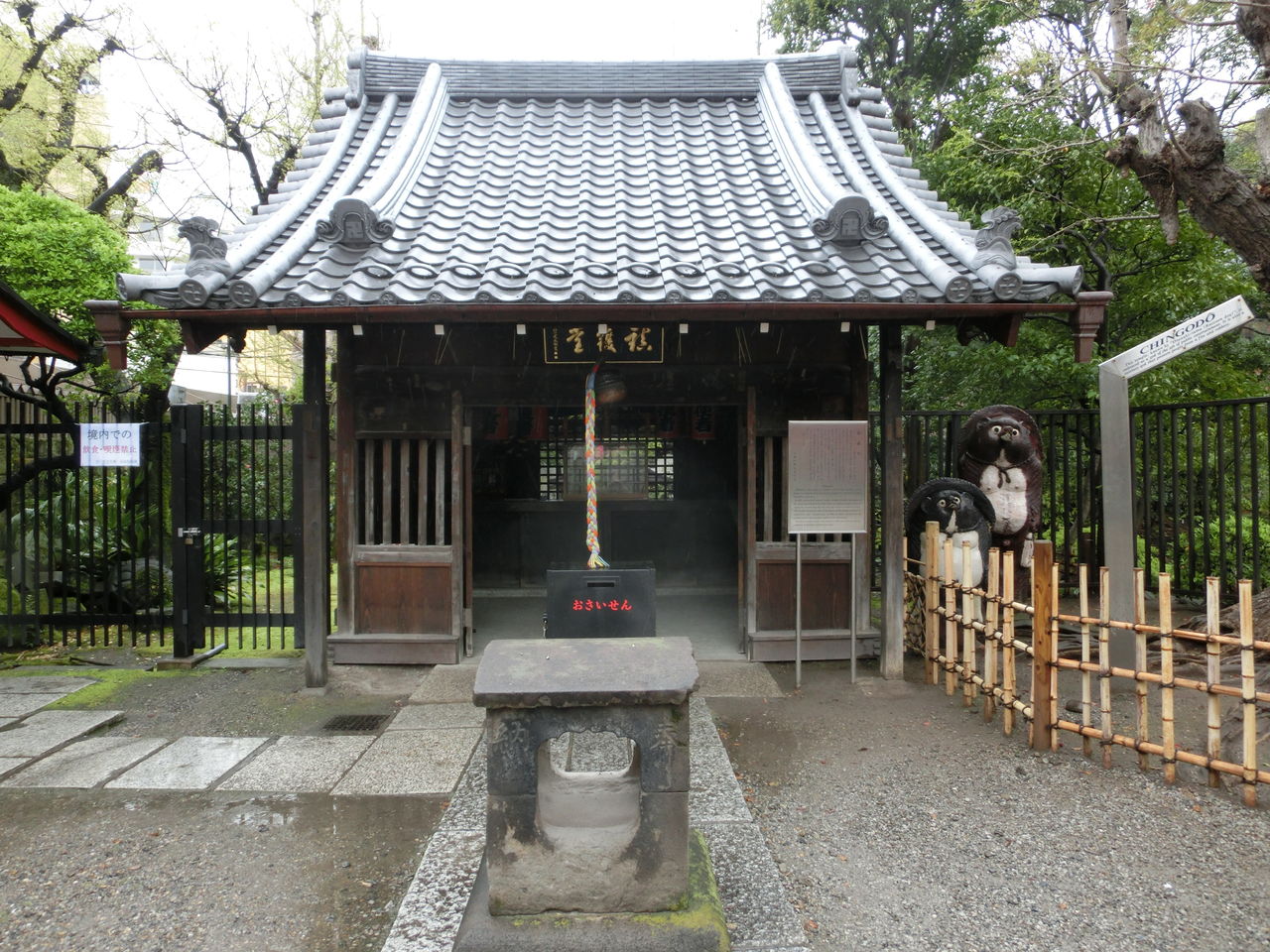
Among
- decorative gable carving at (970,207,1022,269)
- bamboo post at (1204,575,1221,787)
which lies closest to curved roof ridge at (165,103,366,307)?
decorative gable carving at (970,207,1022,269)

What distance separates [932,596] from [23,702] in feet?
24.8

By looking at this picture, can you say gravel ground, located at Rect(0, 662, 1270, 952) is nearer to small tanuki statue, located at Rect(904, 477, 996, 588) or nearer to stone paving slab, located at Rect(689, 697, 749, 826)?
stone paving slab, located at Rect(689, 697, 749, 826)

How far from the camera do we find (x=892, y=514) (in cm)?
689

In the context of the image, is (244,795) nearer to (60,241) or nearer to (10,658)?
(10,658)

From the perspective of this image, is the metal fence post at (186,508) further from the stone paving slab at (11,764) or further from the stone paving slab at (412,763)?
the stone paving slab at (412,763)

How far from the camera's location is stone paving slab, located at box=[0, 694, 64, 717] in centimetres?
604

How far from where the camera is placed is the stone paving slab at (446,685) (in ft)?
20.5

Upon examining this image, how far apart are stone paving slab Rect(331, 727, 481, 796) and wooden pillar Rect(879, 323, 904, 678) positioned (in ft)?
11.9

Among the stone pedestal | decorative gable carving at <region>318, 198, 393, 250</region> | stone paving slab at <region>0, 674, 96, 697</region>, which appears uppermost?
decorative gable carving at <region>318, 198, 393, 250</region>

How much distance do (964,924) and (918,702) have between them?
3.00 m

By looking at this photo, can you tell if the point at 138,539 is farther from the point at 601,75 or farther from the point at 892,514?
the point at 892,514

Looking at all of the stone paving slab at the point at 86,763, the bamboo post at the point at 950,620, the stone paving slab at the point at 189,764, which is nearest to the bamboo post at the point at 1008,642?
the bamboo post at the point at 950,620

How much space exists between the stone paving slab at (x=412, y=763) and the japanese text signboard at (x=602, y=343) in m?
3.04

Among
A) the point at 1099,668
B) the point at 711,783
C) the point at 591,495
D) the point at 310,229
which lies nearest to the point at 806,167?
the point at 591,495
